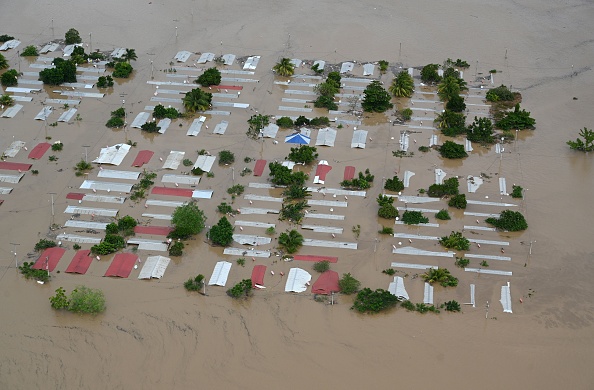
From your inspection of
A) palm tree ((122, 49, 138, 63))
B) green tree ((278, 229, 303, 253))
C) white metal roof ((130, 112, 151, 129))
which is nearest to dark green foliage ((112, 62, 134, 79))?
palm tree ((122, 49, 138, 63))

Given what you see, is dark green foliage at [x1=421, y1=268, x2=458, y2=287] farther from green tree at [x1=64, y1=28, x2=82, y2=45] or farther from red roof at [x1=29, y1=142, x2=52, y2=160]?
green tree at [x1=64, y1=28, x2=82, y2=45]

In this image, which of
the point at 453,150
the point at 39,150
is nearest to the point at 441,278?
the point at 453,150

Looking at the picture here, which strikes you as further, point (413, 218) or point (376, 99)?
point (376, 99)

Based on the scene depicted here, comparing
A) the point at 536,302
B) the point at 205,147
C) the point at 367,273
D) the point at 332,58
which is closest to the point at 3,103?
the point at 205,147

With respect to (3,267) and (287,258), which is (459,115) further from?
(3,267)

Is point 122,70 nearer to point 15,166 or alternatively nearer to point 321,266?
point 15,166

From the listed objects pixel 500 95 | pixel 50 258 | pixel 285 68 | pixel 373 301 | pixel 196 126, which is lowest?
pixel 50 258

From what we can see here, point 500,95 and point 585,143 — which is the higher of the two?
point 500,95
